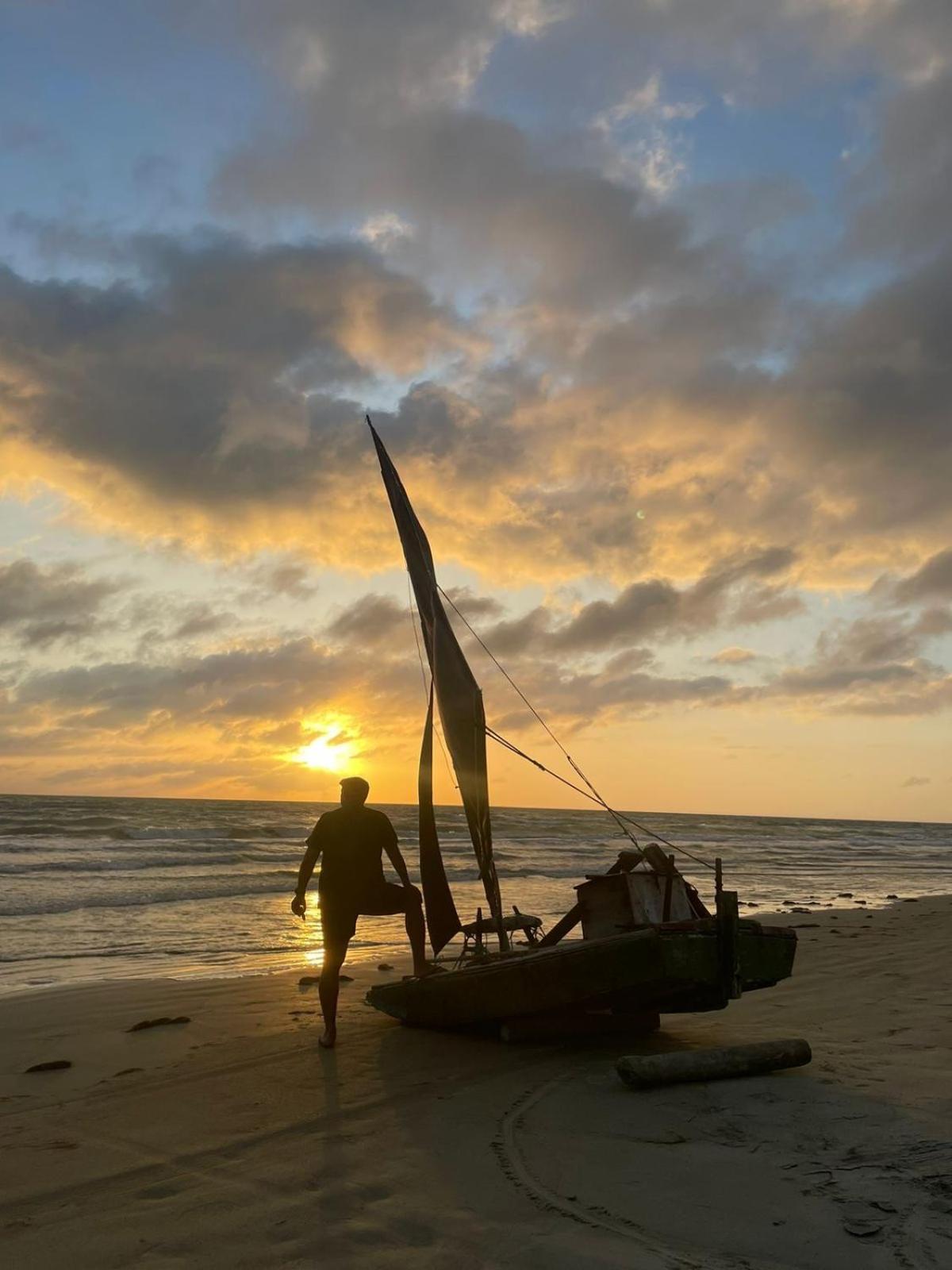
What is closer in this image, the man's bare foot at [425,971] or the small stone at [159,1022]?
the man's bare foot at [425,971]

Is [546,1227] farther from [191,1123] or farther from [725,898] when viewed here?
[725,898]

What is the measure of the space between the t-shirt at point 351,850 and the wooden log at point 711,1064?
2.88 meters

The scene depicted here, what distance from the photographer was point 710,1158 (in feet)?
15.4

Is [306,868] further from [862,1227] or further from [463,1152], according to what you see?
[862,1227]

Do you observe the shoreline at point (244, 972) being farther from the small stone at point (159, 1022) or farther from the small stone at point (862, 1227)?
the small stone at point (862, 1227)

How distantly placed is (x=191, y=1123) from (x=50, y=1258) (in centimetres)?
181

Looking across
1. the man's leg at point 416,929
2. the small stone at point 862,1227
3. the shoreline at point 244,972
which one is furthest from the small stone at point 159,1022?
the small stone at point 862,1227

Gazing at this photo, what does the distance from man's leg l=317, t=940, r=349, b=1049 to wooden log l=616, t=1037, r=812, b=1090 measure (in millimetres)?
2668

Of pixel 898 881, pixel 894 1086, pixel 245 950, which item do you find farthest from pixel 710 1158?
pixel 898 881

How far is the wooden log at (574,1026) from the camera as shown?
24.5ft

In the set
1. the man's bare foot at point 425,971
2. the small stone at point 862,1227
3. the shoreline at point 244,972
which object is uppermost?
the man's bare foot at point 425,971

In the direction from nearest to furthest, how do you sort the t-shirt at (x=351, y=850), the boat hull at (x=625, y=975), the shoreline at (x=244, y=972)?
the boat hull at (x=625, y=975)
the t-shirt at (x=351, y=850)
the shoreline at (x=244, y=972)

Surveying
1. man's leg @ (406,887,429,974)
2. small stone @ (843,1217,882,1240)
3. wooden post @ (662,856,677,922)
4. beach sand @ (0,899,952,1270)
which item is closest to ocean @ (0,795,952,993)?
man's leg @ (406,887,429,974)

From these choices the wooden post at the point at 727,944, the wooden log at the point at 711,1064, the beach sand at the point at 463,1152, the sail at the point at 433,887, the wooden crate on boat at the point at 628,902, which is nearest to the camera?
the beach sand at the point at 463,1152
